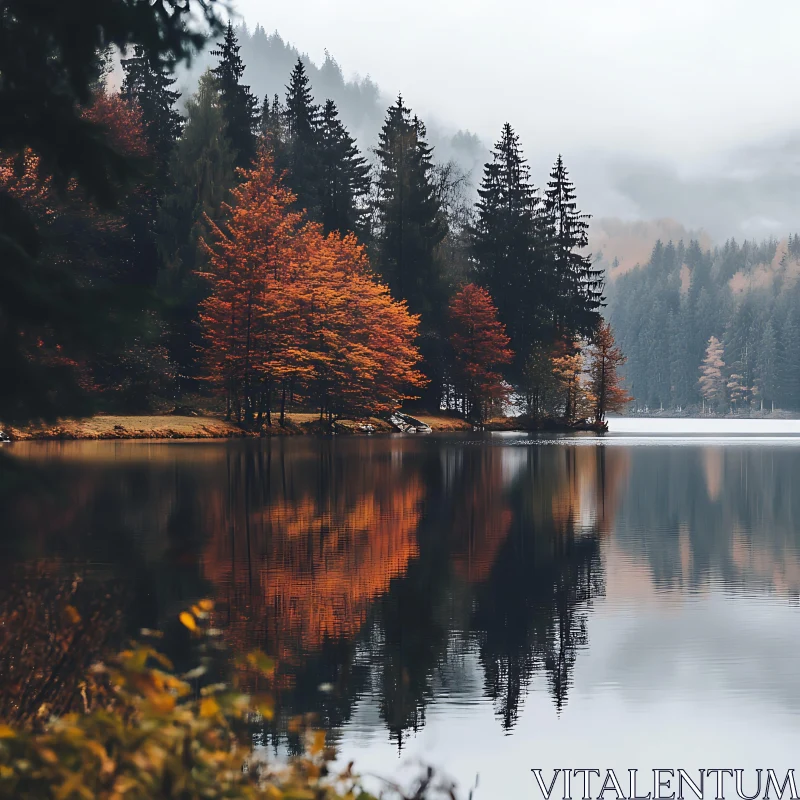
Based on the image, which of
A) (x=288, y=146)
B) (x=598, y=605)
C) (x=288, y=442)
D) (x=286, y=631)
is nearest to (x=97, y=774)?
(x=286, y=631)

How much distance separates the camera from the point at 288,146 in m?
95.1

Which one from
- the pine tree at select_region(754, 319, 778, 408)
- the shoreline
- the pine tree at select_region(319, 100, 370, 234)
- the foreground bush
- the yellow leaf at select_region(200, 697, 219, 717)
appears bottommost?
the foreground bush

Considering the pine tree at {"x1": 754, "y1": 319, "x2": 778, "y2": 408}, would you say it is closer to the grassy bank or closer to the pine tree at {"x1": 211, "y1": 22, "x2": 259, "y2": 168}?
the pine tree at {"x1": 211, "y1": 22, "x2": 259, "y2": 168}

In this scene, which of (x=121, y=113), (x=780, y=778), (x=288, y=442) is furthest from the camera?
(x=121, y=113)

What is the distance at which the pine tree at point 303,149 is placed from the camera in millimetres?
87750

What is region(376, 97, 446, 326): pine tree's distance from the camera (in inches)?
3342

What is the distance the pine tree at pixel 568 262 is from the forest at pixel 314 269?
180mm

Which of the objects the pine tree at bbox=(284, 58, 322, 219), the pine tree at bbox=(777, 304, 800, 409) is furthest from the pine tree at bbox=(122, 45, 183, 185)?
the pine tree at bbox=(777, 304, 800, 409)

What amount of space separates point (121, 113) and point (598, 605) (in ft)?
200

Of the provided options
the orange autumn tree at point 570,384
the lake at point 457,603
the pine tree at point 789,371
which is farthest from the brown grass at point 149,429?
the pine tree at point 789,371

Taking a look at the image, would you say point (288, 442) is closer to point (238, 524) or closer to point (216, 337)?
point (216, 337)

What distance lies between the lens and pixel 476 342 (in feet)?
270

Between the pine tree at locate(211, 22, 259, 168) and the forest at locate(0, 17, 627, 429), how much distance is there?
0.15m

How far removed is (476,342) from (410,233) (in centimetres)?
928
